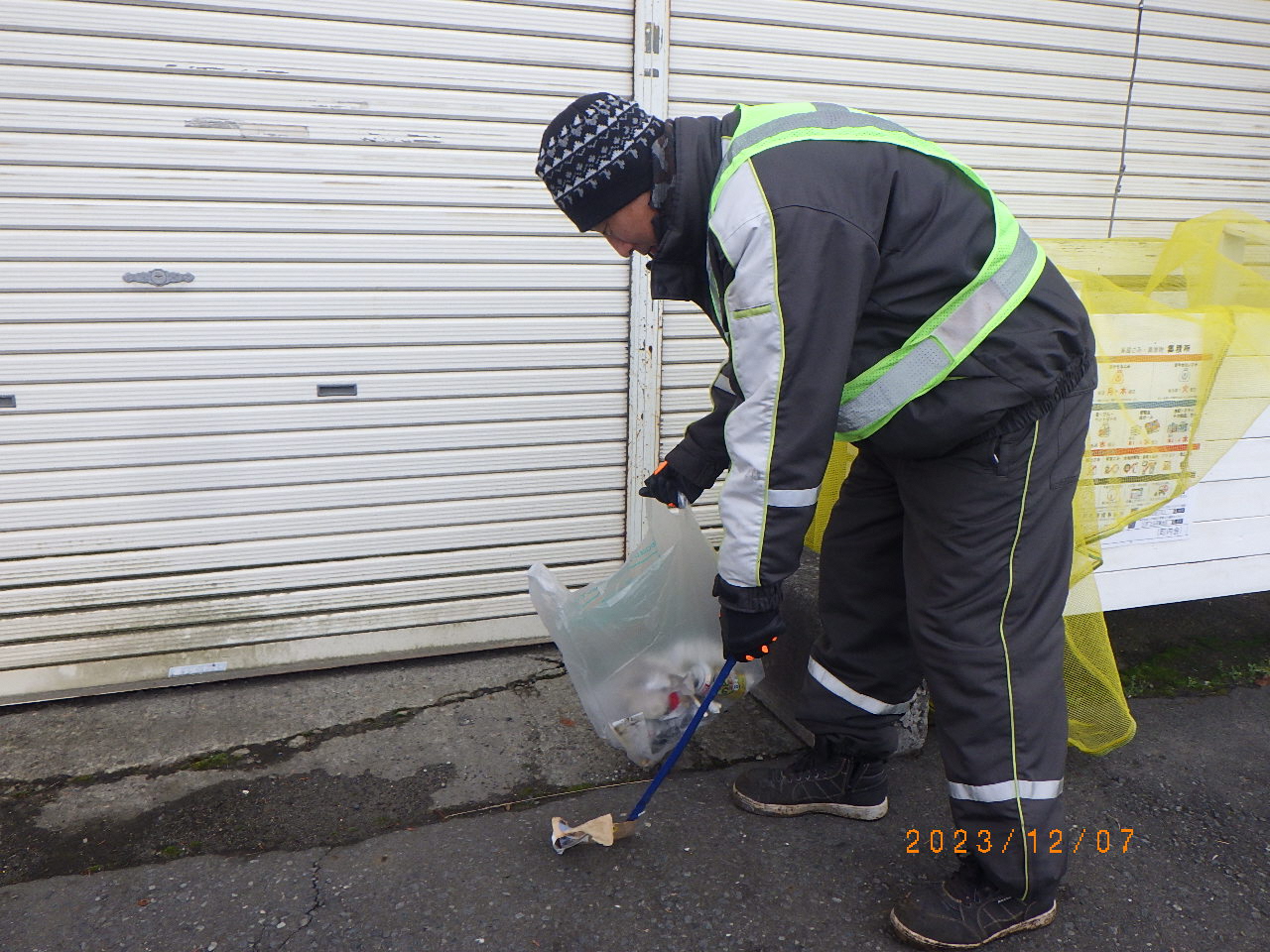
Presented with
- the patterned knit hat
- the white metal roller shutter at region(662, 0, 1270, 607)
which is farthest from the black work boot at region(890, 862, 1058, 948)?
the patterned knit hat

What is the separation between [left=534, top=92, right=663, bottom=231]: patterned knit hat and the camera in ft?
6.72

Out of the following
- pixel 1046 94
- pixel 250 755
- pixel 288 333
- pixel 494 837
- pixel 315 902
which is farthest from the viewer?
pixel 1046 94

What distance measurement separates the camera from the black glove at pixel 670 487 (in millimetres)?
2658

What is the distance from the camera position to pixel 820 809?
2.73 m

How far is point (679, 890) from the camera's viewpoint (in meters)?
2.41

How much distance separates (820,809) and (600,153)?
6.46 feet

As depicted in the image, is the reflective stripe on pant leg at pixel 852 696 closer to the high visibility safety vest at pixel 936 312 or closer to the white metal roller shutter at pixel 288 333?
the high visibility safety vest at pixel 936 312

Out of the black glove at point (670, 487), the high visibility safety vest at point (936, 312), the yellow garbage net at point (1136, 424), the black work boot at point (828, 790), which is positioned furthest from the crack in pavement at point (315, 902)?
the yellow garbage net at point (1136, 424)

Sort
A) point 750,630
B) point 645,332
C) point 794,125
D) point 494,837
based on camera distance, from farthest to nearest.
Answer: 1. point 645,332
2. point 494,837
3. point 750,630
4. point 794,125

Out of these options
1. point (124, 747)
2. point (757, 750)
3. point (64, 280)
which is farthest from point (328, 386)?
point (757, 750)

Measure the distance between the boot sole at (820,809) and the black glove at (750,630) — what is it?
0.78 m

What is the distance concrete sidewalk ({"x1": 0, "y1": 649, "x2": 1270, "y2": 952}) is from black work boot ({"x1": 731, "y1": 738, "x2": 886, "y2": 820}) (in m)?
0.05

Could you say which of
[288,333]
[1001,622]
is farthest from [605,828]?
[288,333]

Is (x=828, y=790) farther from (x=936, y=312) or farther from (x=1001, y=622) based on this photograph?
(x=936, y=312)
